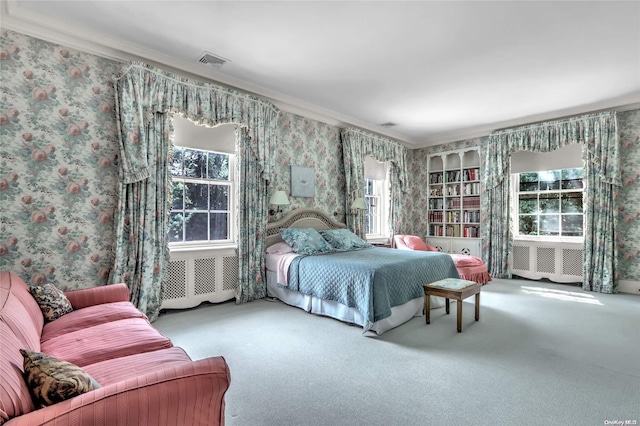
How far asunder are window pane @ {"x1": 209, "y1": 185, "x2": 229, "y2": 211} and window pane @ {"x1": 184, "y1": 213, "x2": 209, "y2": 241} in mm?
180

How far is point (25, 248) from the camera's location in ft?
9.15

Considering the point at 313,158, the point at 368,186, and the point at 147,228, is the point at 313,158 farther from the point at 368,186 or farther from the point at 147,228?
the point at 147,228

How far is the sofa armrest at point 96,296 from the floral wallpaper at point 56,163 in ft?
2.00

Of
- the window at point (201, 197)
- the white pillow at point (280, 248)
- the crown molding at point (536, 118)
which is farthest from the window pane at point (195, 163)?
the crown molding at point (536, 118)

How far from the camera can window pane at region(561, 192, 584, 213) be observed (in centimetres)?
537

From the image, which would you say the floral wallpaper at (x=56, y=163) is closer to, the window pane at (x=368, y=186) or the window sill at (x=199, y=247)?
the window sill at (x=199, y=247)

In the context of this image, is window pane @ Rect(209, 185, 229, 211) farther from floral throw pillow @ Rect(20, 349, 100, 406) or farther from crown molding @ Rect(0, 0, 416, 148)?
floral throw pillow @ Rect(20, 349, 100, 406)

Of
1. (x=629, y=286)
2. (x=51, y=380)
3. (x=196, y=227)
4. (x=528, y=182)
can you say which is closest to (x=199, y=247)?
(x=196, y=227)

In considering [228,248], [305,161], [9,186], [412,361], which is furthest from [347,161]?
[9,186]

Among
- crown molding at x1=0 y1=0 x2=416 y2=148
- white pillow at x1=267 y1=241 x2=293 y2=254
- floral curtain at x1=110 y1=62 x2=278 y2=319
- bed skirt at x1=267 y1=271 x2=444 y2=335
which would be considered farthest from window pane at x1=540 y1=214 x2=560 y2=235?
floral curtain at x1=110 y1=62 x2=278 y2=319

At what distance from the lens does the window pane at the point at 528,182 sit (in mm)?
5812

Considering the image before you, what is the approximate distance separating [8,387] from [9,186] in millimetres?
2529

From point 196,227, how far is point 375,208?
3627 millimetres

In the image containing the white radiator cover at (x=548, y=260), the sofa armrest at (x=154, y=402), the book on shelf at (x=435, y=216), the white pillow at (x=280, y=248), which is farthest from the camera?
the book on shelf at (x=435, y=216)
